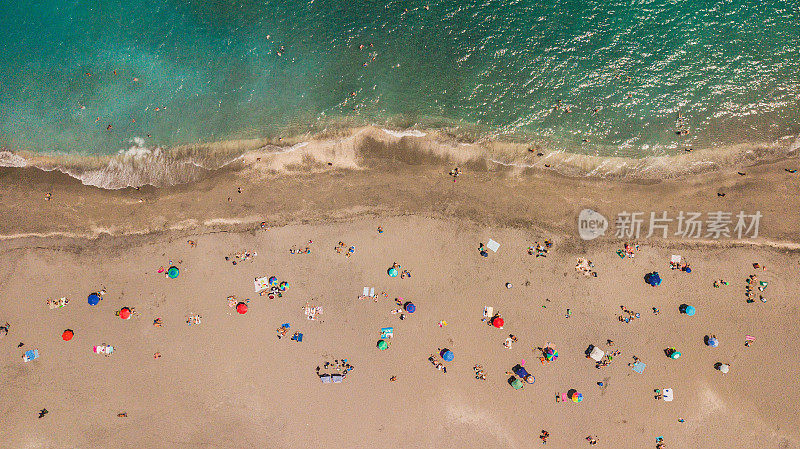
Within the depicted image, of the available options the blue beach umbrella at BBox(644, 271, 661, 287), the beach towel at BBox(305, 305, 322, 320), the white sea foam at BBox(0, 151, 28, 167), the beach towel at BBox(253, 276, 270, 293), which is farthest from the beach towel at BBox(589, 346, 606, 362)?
the white sea foam at BBox(0, 151, 28, 167)

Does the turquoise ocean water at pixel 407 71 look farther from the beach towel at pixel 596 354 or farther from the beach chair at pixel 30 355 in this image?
the beach chair at pixel 30 355

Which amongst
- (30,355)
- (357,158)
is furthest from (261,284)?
(30,355)

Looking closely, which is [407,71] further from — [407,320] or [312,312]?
[312,312]

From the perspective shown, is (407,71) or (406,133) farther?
(407,71)

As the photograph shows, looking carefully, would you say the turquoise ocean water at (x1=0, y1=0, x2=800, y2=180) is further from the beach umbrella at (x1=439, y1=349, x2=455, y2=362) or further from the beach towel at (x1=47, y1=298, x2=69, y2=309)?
the beach umbrella at (x1=439, y1=349, x2=455, y2=362)

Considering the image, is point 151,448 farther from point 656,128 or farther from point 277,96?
point 656,128

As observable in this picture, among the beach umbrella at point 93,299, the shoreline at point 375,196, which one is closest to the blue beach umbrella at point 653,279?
the shoreline at point 375,196
